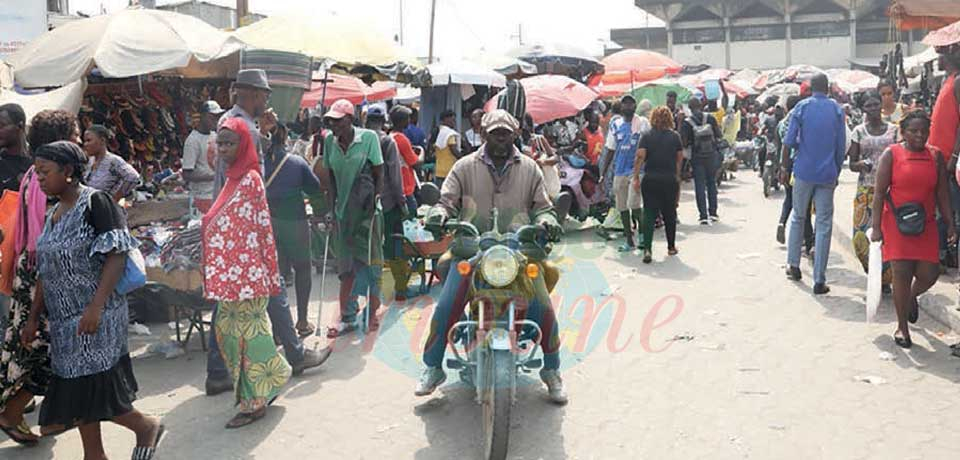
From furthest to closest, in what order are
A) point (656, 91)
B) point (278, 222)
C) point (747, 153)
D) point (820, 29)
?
1. point (820, 29)
2. point (747, 153)
3. point (656, 91)
4. point (278, 222)

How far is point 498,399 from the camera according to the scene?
12.8 ft

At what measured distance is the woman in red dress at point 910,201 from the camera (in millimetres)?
5656

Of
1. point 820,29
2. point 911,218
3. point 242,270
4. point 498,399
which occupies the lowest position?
point 498,399

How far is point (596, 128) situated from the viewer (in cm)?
1234

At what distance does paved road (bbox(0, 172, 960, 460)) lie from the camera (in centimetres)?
427

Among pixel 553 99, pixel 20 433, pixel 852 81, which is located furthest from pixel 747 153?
pixel 20 433

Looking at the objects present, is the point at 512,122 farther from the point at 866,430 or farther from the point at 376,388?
the point at 866,430

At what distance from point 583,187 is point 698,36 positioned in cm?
4595

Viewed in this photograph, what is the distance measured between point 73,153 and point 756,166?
62.6 ft

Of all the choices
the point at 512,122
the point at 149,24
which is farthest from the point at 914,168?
the point at 149,24

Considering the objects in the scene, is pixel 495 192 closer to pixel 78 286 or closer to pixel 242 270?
pixel 242 270

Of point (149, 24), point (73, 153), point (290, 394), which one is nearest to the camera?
point (73, 153)

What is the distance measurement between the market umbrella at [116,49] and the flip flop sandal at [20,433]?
387 cm

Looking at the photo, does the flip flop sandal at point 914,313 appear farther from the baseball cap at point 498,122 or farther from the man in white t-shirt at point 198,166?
the man in white t-shirt at point 198,166
